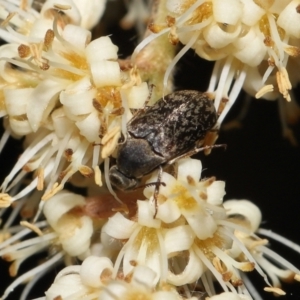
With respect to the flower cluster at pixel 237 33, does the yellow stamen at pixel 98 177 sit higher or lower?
lower

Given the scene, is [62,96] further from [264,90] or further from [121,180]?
[264,90]

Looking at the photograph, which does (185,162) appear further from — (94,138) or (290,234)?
(290,234)

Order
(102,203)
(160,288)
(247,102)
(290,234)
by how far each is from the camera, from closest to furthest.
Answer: (160,288), (102,203), (247,102), (290,234)

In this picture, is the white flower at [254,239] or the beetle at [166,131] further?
the white flower at [254,239]

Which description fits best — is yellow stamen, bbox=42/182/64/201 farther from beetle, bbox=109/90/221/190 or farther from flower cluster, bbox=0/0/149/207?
beetle, bbox=109/90/221/190

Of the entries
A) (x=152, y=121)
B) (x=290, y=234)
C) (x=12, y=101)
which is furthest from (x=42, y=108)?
(x=290, y=234)

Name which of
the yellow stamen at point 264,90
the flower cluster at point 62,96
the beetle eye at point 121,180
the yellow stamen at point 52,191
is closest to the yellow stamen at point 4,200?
the flower cluster at point 62,96

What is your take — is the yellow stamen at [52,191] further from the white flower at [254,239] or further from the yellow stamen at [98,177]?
the white flower at [254,239]

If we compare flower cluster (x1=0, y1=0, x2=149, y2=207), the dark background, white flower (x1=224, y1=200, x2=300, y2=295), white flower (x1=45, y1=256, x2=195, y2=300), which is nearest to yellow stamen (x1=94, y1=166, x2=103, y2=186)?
flower cluster (x1=0, y1=0, x2=149, y2=207)

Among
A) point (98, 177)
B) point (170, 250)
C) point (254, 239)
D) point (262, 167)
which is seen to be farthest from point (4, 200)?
point (262, 167)
